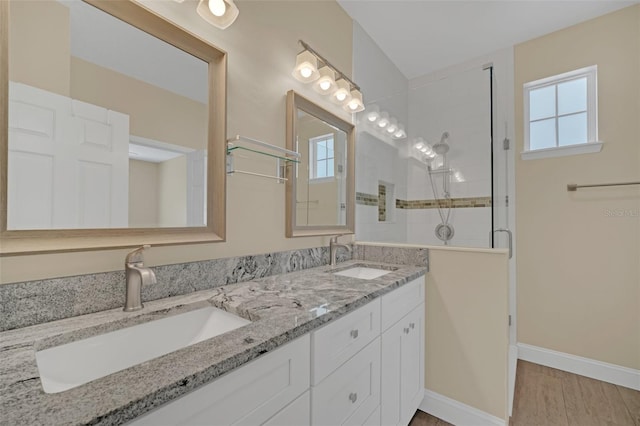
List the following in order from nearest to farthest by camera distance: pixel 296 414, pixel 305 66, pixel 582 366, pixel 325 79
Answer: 1. pixel 296 414
2. pixel 305 66
3. pixel 325 79
4. pixel 582 366

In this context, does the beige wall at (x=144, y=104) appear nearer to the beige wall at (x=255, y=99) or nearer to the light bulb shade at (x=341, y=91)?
the beige wall at (x=255, y=99)

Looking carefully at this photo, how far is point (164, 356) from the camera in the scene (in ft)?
1.97

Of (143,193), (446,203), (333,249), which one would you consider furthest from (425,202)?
→ (143,193)

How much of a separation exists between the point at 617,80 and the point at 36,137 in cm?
336

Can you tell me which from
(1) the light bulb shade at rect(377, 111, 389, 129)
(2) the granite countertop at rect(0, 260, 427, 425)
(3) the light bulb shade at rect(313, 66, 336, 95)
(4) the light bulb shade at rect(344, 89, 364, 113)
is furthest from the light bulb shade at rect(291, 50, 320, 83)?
(2) the granite countertop at rect(0, 260, 427, 425)

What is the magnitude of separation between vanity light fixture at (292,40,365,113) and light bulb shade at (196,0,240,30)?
527 mm

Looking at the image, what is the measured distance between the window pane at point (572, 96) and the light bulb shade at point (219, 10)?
266 cm

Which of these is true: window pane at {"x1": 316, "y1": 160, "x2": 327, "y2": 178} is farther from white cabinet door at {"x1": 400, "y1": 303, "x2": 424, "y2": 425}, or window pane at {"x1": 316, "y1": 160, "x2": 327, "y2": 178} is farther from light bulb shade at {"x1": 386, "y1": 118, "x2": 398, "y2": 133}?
white cabinet door at {"x1": 400, "y1": 303, "x2": 424, "y2": 425}

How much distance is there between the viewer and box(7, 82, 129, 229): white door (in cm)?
77

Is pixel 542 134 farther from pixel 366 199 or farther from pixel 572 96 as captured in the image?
pixel 366 199

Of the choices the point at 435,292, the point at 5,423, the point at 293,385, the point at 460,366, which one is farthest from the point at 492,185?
the point at 5,423

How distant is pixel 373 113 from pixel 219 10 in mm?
1462

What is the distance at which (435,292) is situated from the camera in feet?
5.45

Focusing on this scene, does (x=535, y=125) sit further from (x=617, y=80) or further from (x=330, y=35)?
(x=330, y=35)
